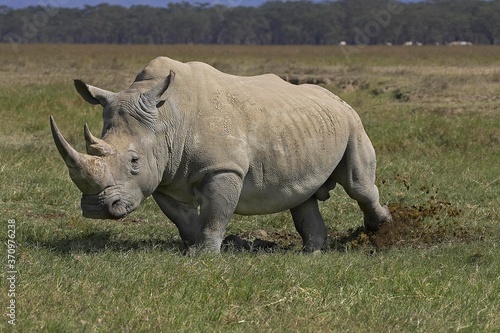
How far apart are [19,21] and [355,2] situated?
37.0 meters

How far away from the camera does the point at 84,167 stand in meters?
6.36

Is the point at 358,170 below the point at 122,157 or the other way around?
below

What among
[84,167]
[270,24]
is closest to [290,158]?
[84,167]

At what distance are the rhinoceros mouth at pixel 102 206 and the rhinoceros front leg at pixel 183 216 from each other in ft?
2.80

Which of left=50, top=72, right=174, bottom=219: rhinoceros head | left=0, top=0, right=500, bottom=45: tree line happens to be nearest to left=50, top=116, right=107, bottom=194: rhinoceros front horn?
left=50, top=72, right=174, bottom=219: rhinoceros head

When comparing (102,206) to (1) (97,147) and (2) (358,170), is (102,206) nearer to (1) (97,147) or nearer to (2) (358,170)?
(1) (97,147)

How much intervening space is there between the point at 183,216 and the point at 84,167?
128 centimetres

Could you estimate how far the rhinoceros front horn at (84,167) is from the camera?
6.25 meters

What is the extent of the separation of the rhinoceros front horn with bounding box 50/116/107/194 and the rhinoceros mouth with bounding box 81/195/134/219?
0.19 ft

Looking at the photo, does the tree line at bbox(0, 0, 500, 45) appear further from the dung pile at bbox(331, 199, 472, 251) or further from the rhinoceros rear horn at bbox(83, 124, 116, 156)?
the rhinoceros rear horn at bbox(83, 124, 116, 156)

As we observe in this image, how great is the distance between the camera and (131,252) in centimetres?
682

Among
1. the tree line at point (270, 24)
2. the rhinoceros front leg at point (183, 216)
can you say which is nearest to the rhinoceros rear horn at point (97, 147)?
the rhinoceros front leg at point (183, 216)

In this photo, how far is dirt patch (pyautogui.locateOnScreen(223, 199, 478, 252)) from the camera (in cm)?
819

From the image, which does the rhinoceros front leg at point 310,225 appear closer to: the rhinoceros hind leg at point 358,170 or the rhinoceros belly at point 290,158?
the rhinoceros hind leg at point 358,170
